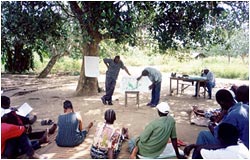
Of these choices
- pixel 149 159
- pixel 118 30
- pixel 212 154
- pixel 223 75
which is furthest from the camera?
pixel 223 75

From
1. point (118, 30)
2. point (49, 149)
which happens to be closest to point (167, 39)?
point (118, 30)

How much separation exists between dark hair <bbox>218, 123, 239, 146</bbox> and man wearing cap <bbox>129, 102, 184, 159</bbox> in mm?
950

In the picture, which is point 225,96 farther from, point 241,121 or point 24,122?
point 24,122

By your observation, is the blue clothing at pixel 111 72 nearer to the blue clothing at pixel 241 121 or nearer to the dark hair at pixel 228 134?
the blue clothing at pixel 241 121

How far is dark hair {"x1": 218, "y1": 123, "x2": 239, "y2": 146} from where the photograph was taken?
265 cm

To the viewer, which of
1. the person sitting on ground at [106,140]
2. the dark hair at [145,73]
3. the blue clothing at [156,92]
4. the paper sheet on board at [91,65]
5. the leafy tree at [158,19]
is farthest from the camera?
the paper sheet on board at [91,65]

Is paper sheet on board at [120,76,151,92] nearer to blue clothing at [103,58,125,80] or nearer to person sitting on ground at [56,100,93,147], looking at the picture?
blue clothing at [103,58,125,80]

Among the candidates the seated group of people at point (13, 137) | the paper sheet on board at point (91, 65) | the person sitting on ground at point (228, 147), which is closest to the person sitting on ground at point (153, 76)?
the paper sheet on board at point (91, 65)

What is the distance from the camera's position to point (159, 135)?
3596 mm

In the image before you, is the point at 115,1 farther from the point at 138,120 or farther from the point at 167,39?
the point at 138,120

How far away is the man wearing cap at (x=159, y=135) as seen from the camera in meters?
3.58

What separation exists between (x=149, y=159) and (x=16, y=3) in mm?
5186

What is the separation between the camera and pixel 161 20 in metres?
6.36

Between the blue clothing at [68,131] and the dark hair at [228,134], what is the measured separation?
2.19 meters
